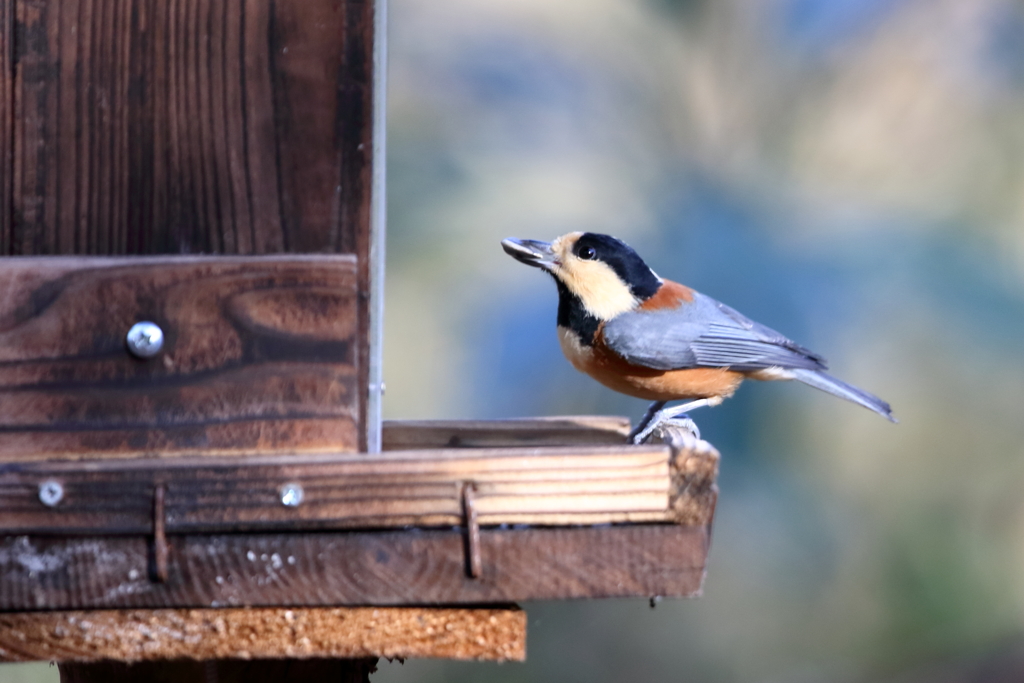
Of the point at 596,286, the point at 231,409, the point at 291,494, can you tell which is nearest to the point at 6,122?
the point at 231,409

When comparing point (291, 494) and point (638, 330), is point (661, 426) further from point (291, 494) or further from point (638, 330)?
point (291, 494)

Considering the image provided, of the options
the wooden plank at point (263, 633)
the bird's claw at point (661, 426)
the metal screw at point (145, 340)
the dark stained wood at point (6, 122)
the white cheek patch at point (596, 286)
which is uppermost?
the dark stained wood at point (6, 122)

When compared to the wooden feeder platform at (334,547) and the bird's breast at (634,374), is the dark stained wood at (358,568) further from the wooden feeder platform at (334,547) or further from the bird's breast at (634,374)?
the bird's breast at (634,374)

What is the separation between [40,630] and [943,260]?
4.89 m

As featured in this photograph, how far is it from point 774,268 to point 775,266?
0.6 inches

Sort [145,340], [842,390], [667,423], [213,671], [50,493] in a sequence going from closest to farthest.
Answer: [50,493], [145,340], [213,671], [667,423], [842,390]

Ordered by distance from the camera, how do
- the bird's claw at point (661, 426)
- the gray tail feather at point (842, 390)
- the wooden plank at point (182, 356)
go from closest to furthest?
1. the wooden plank at point (182, 356)
2. the bird's claw at point (661, 426)
3. the gray tail feather at point (842, 390)

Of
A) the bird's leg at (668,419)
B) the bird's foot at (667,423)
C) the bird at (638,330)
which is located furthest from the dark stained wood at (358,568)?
the bird at (638,330)

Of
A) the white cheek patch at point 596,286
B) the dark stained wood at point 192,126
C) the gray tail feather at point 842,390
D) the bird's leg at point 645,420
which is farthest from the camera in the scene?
the gray tail feather at point 842,390

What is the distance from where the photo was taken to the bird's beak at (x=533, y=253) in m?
3.36

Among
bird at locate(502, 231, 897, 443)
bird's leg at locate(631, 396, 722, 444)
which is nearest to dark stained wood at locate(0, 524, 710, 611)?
bird's leg at locate(631, 396, 722, 444)

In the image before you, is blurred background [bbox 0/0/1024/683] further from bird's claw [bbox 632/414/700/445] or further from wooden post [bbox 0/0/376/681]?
wooden post [bbox 0/0/376/681]

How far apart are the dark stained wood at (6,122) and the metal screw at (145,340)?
401 mm

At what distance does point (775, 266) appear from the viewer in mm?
5461
